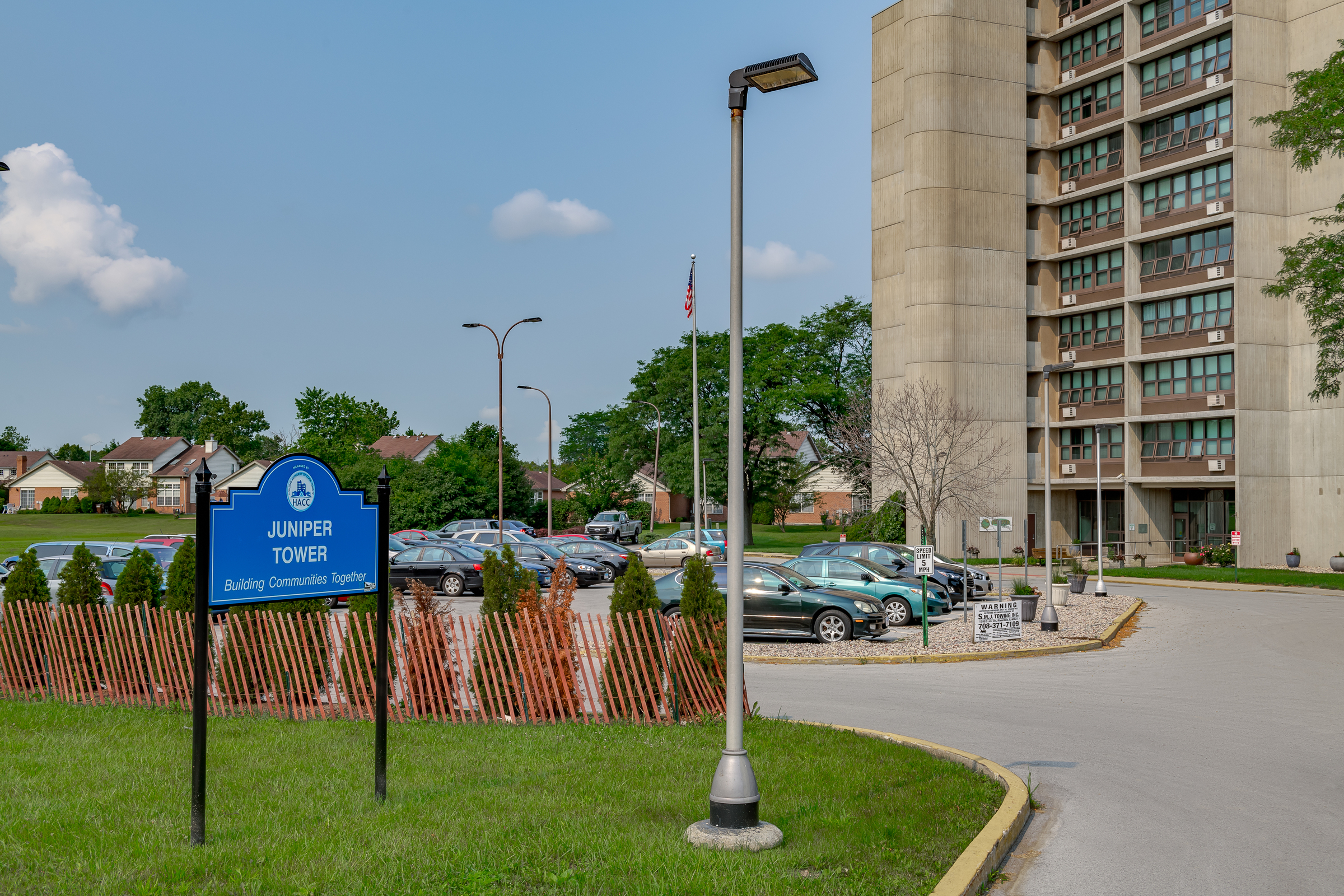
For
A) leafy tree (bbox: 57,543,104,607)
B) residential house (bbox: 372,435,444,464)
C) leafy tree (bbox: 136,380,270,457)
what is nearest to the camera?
leafy tree (bbox: 57,543,104,607)

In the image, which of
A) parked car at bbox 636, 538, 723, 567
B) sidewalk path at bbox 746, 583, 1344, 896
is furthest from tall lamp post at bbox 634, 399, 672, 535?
sidewalk path at bbox 746, 583, 1344, 896

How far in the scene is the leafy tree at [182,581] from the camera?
13.1 meters

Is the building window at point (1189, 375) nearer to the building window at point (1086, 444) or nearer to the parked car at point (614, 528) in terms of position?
the building window at point (1086, 444)

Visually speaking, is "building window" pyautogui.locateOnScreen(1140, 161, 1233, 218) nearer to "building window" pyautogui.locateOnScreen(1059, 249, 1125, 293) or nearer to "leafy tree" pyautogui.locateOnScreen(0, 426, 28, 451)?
"building window" pyautogui.locateOnScreen(1059, 249, 1125, 293)

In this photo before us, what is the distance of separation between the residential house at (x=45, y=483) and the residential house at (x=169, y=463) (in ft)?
11.1

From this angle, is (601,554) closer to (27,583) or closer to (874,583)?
(874,583)

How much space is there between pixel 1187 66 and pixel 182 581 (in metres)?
50.6

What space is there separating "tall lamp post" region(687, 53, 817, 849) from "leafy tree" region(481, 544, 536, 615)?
5403mm

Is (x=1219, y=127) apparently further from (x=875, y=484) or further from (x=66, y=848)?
(x=66, y=848)

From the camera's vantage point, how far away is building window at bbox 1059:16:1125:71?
53438 millimetres

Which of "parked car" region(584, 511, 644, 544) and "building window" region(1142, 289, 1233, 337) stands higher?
"building window" region(1142, 289, 1233, 337)

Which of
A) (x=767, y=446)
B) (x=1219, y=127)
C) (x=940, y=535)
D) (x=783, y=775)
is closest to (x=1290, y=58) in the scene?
(x=1219, y=127)

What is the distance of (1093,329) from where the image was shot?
54.6 meters

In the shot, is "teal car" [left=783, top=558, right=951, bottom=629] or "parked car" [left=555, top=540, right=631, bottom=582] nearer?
"teal car" [left=783, top=558, right=951, bottom=629]
